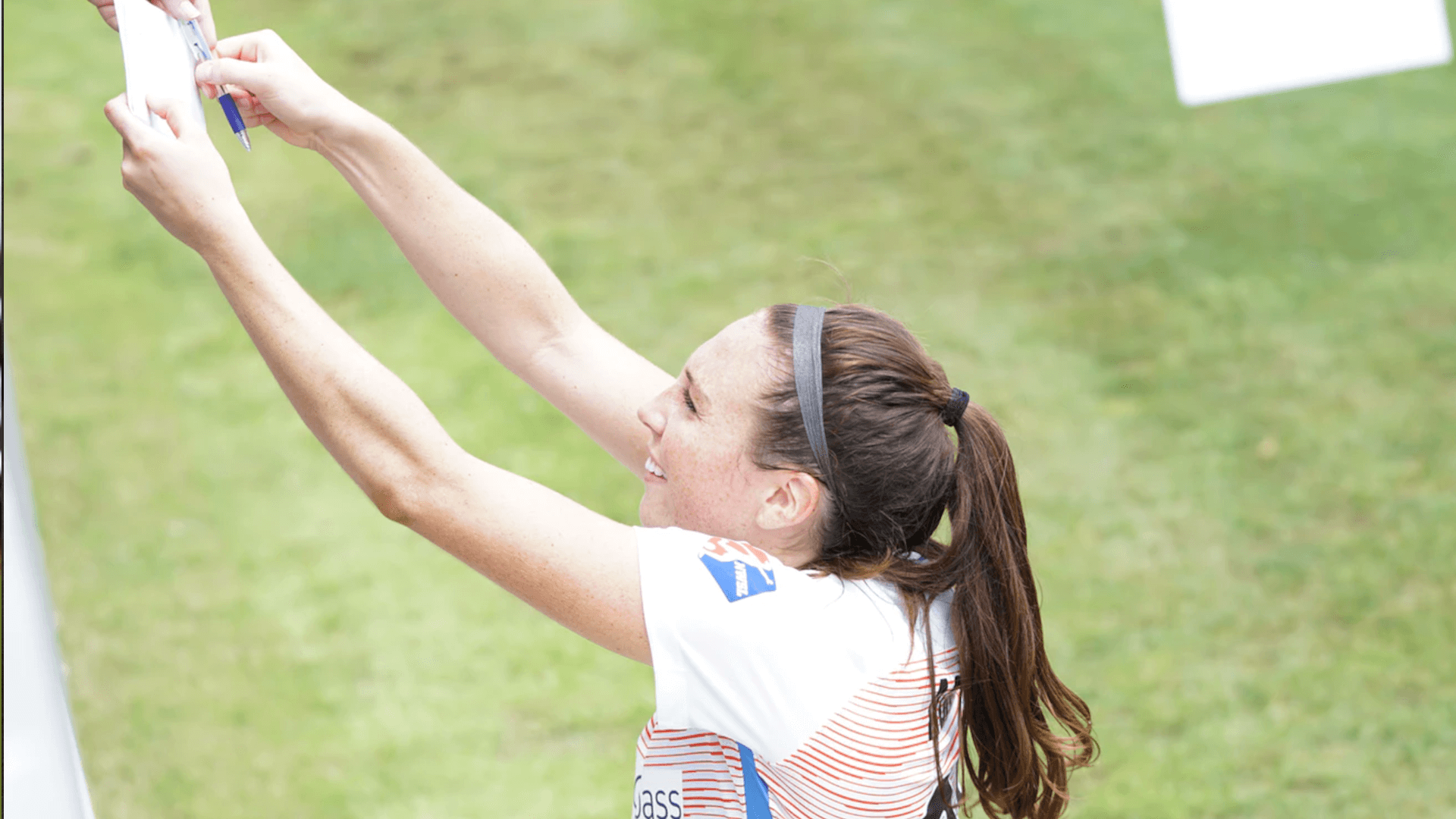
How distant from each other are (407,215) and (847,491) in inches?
29.5

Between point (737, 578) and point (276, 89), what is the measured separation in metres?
0.88

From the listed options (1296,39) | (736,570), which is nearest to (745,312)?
(1296,39)

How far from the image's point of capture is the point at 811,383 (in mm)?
1647

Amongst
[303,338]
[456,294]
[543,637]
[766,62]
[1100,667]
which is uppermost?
[303,338]

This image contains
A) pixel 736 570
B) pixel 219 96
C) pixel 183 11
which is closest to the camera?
pixel 736 570

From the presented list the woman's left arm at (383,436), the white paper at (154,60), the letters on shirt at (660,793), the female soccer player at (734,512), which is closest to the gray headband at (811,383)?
the female soccer player at (734,512)

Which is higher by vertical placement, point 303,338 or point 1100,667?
point 303,338

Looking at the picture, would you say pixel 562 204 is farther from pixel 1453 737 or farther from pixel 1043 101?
pixel 1453 737

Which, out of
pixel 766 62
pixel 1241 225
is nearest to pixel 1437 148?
pixel 1241 225

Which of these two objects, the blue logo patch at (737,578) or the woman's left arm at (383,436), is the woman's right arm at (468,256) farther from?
the blue logo patch at (737,578)

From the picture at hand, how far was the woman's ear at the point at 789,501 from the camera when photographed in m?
1.68

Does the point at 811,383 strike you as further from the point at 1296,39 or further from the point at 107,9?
→ the point at 1296,39

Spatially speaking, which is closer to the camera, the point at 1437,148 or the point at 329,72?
the point at 1437,148

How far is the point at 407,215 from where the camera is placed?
6.31ft
